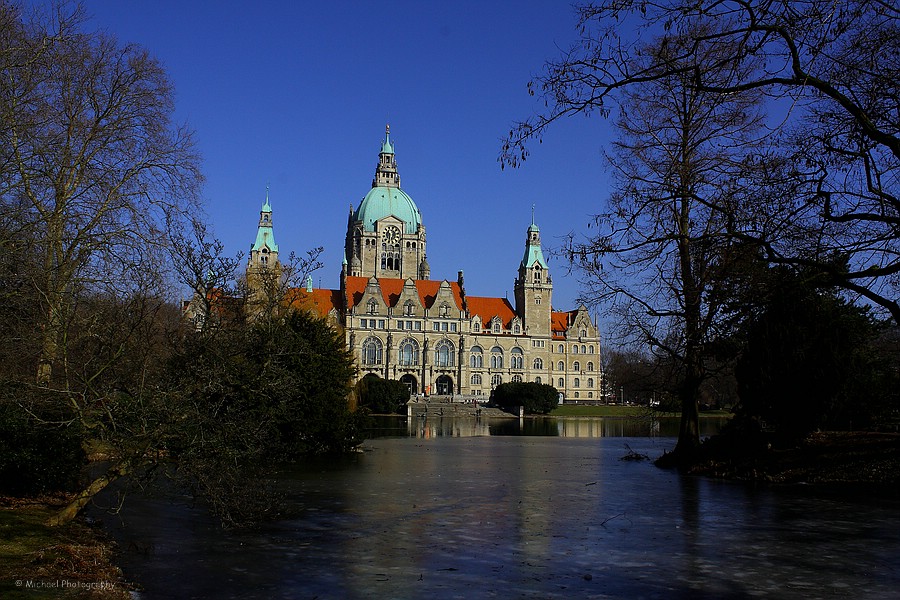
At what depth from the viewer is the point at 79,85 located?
15.8 metres

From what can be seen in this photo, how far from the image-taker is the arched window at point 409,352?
9269 cm

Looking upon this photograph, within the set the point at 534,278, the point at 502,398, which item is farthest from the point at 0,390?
the point at 534,278

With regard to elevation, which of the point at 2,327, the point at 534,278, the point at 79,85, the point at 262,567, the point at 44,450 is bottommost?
the point at 262,567

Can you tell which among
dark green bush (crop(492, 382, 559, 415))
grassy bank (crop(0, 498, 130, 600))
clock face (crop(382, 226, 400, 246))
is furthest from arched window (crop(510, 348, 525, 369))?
grassy bank (crop(0, 498, 130, 600))

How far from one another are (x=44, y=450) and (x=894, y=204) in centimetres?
1188

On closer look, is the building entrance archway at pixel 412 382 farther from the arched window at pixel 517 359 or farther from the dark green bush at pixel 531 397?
the dark green bush at pixel 531 397

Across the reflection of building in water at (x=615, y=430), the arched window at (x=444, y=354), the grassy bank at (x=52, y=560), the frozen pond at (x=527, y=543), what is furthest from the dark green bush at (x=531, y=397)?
the grassy bank at (x=52, y=560)

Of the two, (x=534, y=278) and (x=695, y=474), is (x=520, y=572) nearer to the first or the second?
(x=695, y=474)

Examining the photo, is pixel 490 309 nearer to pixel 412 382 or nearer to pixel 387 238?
pixel 412 382

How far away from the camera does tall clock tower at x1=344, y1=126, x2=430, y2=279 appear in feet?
344

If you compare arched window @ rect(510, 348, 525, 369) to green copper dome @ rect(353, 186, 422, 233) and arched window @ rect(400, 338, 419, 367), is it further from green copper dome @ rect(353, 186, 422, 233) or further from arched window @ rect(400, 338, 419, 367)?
green copper dome @ rect(353, 186, 422, 233)

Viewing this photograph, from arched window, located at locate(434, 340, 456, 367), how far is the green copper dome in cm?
2038

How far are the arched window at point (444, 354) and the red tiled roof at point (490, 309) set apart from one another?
6.10 metres

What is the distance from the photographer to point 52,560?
315 inches
